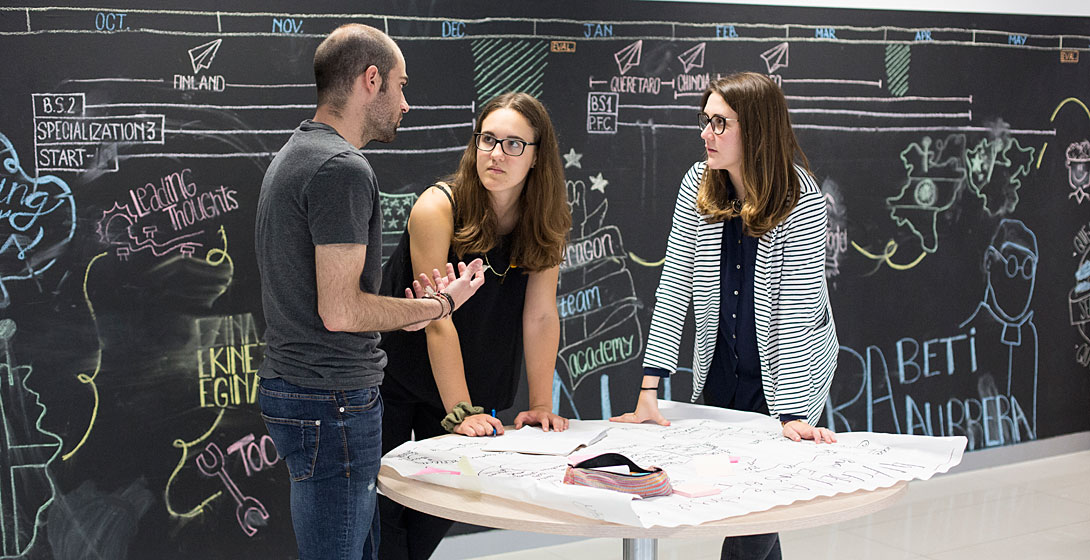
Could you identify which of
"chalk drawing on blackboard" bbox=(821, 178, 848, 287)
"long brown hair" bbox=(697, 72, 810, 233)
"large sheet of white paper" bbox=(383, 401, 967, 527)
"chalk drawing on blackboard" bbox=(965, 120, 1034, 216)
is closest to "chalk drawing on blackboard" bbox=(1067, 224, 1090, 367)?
"chalk drawing on blackboard" bbox=(965, 120, 1034, 216)

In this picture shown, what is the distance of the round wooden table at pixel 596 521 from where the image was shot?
1671mm

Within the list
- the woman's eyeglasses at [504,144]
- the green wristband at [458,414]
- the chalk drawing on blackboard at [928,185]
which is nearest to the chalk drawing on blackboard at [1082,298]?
the chalk drawing on blackboard at [928,185]

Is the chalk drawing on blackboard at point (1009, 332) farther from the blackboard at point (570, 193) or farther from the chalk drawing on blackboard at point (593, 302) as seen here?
the chalk drawing on blackboard at point (593, 302)

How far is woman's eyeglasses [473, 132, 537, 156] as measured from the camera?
95.0 inches

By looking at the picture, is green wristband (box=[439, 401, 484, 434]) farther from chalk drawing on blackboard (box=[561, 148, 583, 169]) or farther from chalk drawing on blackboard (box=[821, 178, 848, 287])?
chalk drawing on blackboard (box=[821, 178, 848, 287])

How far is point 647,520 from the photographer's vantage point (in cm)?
166

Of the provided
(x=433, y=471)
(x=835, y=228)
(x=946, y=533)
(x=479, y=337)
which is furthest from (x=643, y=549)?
(x=835, y=228)

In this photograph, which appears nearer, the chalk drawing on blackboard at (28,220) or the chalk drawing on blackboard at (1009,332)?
the chalk drawing on blackboard at (28,220)

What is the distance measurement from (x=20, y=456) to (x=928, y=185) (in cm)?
377

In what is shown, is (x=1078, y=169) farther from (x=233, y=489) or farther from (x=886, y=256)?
(x=233, y=489)

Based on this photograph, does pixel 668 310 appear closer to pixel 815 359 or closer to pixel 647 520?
pixel 815 359

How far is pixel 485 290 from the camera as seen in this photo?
2506 mm

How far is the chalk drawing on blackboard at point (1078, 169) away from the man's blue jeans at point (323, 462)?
417 cm

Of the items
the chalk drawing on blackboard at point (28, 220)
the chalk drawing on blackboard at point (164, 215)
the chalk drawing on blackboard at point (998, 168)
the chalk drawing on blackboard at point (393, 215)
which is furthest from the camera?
the chalk drawing on blackboard at point (998, 168)
